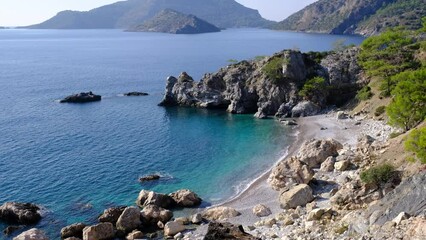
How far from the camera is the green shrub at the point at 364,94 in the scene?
9121 centimetres

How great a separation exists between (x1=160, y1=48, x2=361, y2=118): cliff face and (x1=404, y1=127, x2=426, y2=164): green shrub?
49387 millimetres

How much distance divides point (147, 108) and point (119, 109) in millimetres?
6897

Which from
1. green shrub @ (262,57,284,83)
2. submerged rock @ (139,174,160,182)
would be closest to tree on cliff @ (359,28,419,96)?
green shrub @ (262,57,284,83)

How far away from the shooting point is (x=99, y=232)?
44312 millimetres

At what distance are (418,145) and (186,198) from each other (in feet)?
86.1

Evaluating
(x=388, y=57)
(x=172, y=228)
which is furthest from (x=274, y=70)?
(x=172, y=228)

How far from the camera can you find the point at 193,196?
175ft

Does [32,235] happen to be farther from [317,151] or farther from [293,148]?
[293,148]

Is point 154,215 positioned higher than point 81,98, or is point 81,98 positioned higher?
point 81,98

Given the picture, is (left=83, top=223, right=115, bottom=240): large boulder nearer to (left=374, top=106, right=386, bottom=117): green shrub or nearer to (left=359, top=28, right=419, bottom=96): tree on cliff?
(left=374, top=106, right=386, bottom=117): green shrub

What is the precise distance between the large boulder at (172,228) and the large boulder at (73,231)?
8.98 m

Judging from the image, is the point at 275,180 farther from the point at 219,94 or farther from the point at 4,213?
the point at 219,94

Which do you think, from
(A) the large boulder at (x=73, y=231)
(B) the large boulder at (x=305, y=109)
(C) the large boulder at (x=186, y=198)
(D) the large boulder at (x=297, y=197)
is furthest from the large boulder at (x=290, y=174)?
(B) the large boulder at (x=305, y=109)

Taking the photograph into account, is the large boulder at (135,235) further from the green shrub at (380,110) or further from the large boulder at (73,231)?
the green shrub at (380,110)
